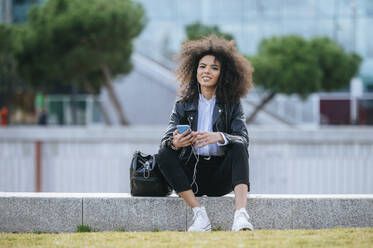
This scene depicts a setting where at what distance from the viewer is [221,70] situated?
4977 mm

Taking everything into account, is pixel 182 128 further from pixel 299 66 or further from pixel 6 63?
pixel 6 63

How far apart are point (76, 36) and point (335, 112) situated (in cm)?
947

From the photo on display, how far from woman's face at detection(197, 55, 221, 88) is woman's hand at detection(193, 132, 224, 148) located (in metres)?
0.60

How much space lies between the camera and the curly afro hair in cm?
486

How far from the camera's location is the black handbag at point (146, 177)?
4.65 metres

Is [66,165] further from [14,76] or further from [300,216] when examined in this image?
[14,76]

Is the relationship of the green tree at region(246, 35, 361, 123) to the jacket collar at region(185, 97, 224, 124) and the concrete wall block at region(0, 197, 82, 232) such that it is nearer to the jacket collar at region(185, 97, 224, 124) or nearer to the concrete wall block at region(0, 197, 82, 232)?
the jacket collar at region(185, 97, 224, 124)

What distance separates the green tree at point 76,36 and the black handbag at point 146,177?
13824mm

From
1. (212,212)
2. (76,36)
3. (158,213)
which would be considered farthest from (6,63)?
(212,212)

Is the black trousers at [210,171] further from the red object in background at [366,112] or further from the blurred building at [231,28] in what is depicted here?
the blurred building at [231,28]

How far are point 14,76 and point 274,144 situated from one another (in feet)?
52.7

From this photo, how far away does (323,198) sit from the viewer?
186 inches

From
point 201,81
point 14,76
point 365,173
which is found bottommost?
point 365,173

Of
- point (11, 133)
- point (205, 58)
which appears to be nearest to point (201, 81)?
point (205, 58)
